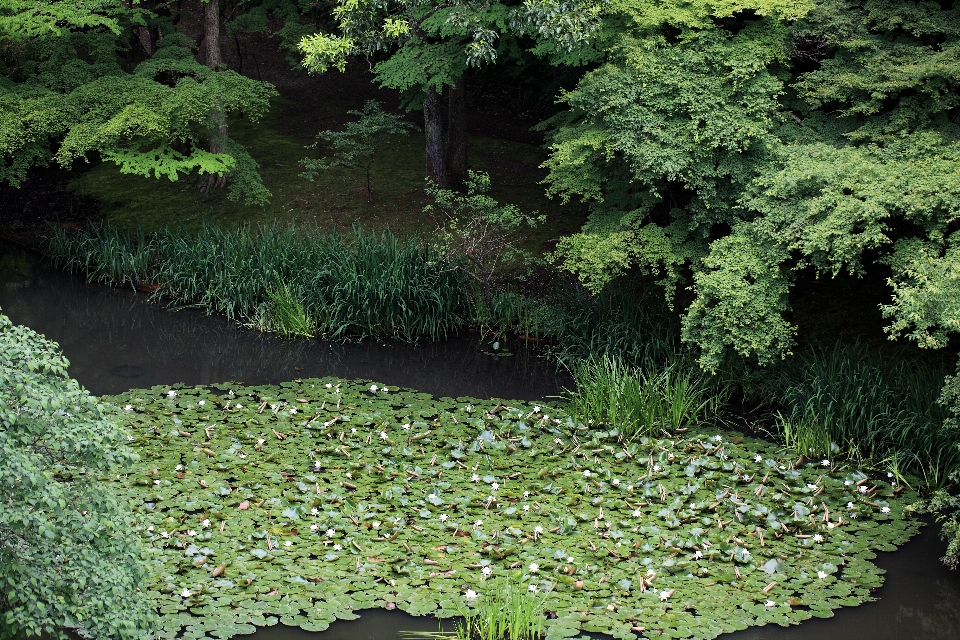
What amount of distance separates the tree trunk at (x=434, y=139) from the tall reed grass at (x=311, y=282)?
Result: 2.14 metres

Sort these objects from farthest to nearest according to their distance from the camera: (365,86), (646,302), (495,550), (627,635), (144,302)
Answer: (365,86), (144,302), (646,302), (495,550), (627,635)

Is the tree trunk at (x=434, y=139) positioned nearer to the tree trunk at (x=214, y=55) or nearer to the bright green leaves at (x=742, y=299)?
the tree trunk at (x=214, y=55)

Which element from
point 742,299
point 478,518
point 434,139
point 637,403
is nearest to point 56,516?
point 478,518

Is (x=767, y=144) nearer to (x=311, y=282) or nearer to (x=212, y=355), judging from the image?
(x=311, y=282)

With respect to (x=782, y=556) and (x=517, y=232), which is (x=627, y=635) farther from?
(x=517, y=232)

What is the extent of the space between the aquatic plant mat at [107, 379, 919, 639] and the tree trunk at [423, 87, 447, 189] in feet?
18.3

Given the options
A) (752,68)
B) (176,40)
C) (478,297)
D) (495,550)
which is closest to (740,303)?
(752,68)

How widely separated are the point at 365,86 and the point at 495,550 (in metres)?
13.8

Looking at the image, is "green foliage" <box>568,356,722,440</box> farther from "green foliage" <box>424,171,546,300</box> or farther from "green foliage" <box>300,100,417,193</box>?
"green foliage" <box>300,100,417,193</box>

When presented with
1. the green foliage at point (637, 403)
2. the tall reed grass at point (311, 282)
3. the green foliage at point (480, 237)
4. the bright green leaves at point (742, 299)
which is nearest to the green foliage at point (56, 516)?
the green foliage at point (637, 403)

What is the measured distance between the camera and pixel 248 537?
6195 mm

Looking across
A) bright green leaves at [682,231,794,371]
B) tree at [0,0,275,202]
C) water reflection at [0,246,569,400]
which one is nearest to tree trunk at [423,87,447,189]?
tree at [0,0,275,202]

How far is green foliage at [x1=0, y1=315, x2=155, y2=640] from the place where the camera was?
403 centimetres

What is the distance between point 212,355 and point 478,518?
485cm
